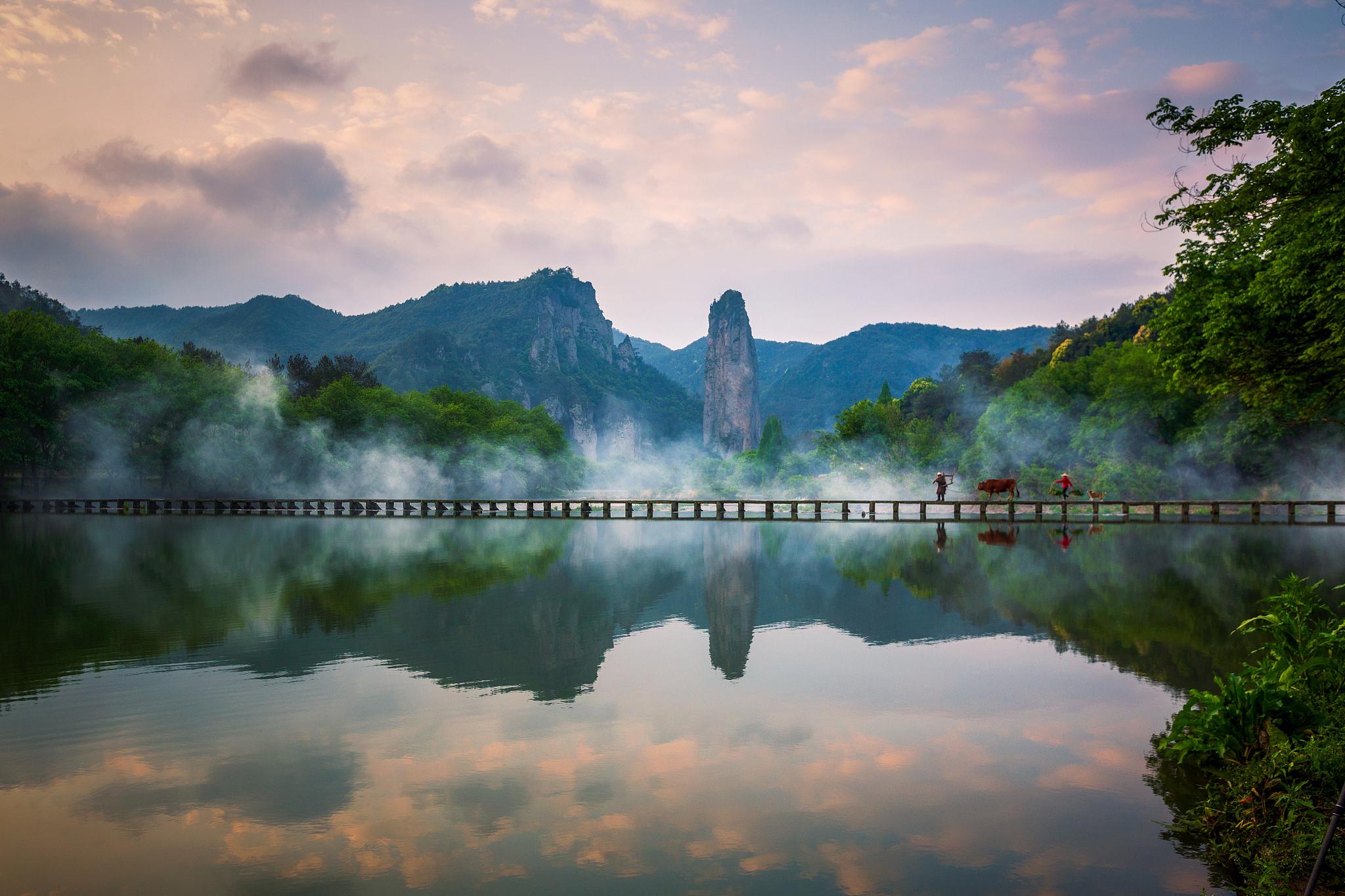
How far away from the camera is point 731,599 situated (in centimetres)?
1855

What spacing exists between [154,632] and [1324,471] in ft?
180

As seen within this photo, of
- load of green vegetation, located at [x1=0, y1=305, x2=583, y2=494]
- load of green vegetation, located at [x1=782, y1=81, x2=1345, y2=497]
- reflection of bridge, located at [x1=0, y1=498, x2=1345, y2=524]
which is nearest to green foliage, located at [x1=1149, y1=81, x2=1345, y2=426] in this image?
load of green vegetation, located at [x1=782, y1=81, x2=1345, y2=497]

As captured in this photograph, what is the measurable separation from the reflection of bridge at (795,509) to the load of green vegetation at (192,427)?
452 cm

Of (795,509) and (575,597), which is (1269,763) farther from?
(795,509)

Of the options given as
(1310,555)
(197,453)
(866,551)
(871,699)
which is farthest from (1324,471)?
(197,453)

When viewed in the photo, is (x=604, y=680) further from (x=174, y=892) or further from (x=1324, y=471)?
(x=1324, y=471)

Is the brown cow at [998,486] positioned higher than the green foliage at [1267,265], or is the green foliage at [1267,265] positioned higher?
the green foliage at [1267,265]

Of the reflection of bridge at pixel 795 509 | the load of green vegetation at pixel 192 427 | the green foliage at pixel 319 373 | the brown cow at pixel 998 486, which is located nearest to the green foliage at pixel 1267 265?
the reflection of bridge at pixel 795 509

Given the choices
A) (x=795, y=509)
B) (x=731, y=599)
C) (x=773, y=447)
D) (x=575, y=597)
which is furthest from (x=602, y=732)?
(x=773, y=447)

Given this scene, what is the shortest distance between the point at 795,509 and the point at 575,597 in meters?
33.3

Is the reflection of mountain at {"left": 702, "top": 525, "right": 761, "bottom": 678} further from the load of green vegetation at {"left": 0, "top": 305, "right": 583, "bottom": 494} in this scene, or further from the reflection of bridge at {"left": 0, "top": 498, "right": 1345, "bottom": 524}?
the load of green vegetation at {"left": 0, "top": 305, "right": 583, "bottom": 494}

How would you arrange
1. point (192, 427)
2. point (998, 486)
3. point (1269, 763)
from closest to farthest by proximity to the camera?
point (1269, 763)
point (998, 486)
point (192, 427)

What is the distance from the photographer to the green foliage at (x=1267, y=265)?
1476cm

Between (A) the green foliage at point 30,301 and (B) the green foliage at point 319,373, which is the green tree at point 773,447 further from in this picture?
(A) the green foliage at point 30,301
